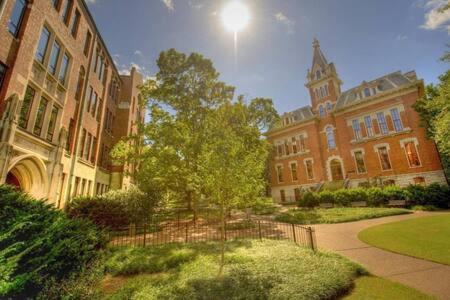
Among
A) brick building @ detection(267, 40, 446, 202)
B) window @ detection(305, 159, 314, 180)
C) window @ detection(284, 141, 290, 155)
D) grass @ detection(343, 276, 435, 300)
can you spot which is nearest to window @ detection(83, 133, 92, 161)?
grass @ detection(343, 276, 435, 300)

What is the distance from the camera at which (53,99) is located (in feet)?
42.2

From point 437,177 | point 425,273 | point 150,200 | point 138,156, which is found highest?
point 138,156

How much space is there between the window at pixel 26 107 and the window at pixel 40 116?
30.3 inches

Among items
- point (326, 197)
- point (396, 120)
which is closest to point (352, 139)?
point (396, 120)

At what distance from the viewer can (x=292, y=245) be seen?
8664 millimetres

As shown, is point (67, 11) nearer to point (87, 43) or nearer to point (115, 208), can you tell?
point (87, 43)

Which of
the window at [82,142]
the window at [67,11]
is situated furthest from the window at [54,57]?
the window at [82,142]

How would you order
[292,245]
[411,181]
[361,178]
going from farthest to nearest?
[361,178], [411,181], [292,245]

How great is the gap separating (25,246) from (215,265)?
5.02m

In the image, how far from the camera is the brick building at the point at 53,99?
9688 mm

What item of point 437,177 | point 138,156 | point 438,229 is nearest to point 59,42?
point 138,156

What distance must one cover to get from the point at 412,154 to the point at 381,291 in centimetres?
2782

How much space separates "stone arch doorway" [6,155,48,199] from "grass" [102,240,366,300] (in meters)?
6.99

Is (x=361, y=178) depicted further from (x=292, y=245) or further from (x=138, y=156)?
(x=138, y=156)
